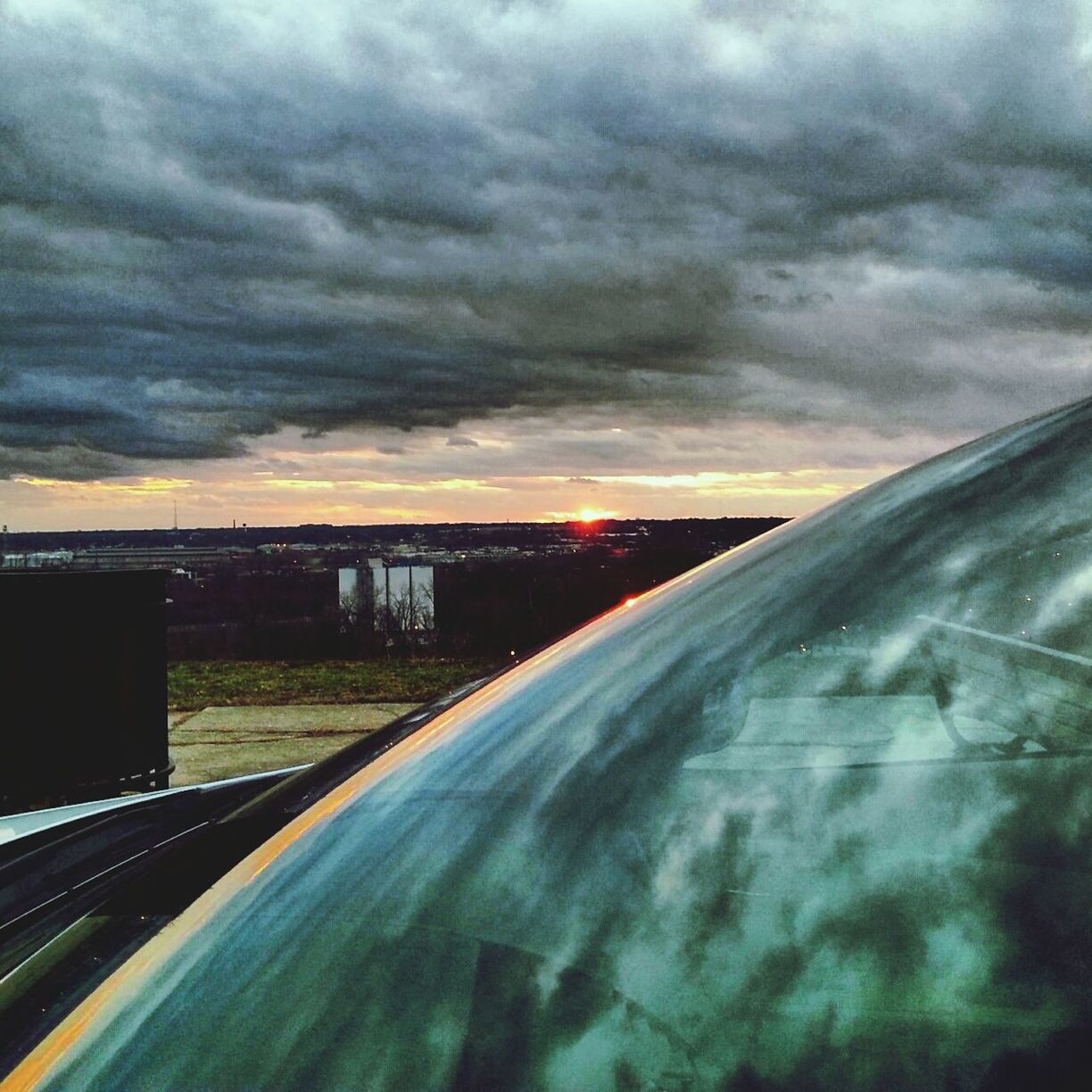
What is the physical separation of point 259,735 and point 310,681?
10.6 ft

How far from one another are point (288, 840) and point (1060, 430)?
1048 millimetres

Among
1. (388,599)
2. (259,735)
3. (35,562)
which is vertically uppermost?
(35,562)

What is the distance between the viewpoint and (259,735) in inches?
324

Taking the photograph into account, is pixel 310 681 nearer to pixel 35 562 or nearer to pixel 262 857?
pixel 35 562

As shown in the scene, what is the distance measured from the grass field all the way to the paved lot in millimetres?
404

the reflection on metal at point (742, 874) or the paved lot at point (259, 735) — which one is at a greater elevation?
the reflection on metal at point (742, 874)

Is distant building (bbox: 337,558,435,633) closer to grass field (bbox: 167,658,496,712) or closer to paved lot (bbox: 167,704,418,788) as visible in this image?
grass field (bbox: 167,658,496,712)

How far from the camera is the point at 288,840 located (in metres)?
1.23

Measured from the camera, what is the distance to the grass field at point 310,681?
9.98 metres

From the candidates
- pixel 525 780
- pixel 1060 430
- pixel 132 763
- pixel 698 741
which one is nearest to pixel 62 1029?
Answer: pixel 525 780

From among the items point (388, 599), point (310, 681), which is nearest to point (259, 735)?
point (310, 681)

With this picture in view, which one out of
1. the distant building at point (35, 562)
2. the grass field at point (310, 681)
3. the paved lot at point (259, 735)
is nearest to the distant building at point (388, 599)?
the grass field at point (310, 681)

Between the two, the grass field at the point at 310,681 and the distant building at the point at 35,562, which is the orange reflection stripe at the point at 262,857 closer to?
the distant building at the point at 35,562

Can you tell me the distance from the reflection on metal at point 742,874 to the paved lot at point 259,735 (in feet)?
18.7
